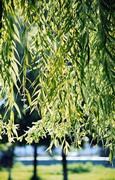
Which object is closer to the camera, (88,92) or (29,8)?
(29,8)

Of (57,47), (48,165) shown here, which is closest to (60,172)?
(48,165)

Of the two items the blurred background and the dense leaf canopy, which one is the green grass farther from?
the dense leaf canopy

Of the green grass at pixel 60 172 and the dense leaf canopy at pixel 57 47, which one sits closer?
the dense leaf canopy at pixel 57 47

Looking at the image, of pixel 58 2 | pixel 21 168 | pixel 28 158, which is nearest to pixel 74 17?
pixel 58 2

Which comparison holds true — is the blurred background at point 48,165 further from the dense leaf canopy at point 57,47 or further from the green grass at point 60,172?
the dense leaf canopy at point 57,47

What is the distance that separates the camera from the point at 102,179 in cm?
816

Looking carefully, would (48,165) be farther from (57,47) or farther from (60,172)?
(57,47)

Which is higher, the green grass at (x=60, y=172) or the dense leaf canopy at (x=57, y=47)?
the dense leaf canopy at (x=57, y=47)

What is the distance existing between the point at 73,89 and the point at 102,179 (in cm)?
748

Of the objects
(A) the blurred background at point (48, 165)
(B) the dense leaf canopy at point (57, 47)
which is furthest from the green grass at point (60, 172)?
(B) the dense leaf canopy at point (57, 47)

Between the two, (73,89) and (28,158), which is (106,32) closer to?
(73,89)

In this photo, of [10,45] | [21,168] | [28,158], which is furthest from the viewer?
[28,158]

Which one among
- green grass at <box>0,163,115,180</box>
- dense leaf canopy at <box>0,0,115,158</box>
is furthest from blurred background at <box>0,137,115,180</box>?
dense leaf canopy at <box>0,0,115,158</box>

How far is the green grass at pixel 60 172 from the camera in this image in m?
7.68
